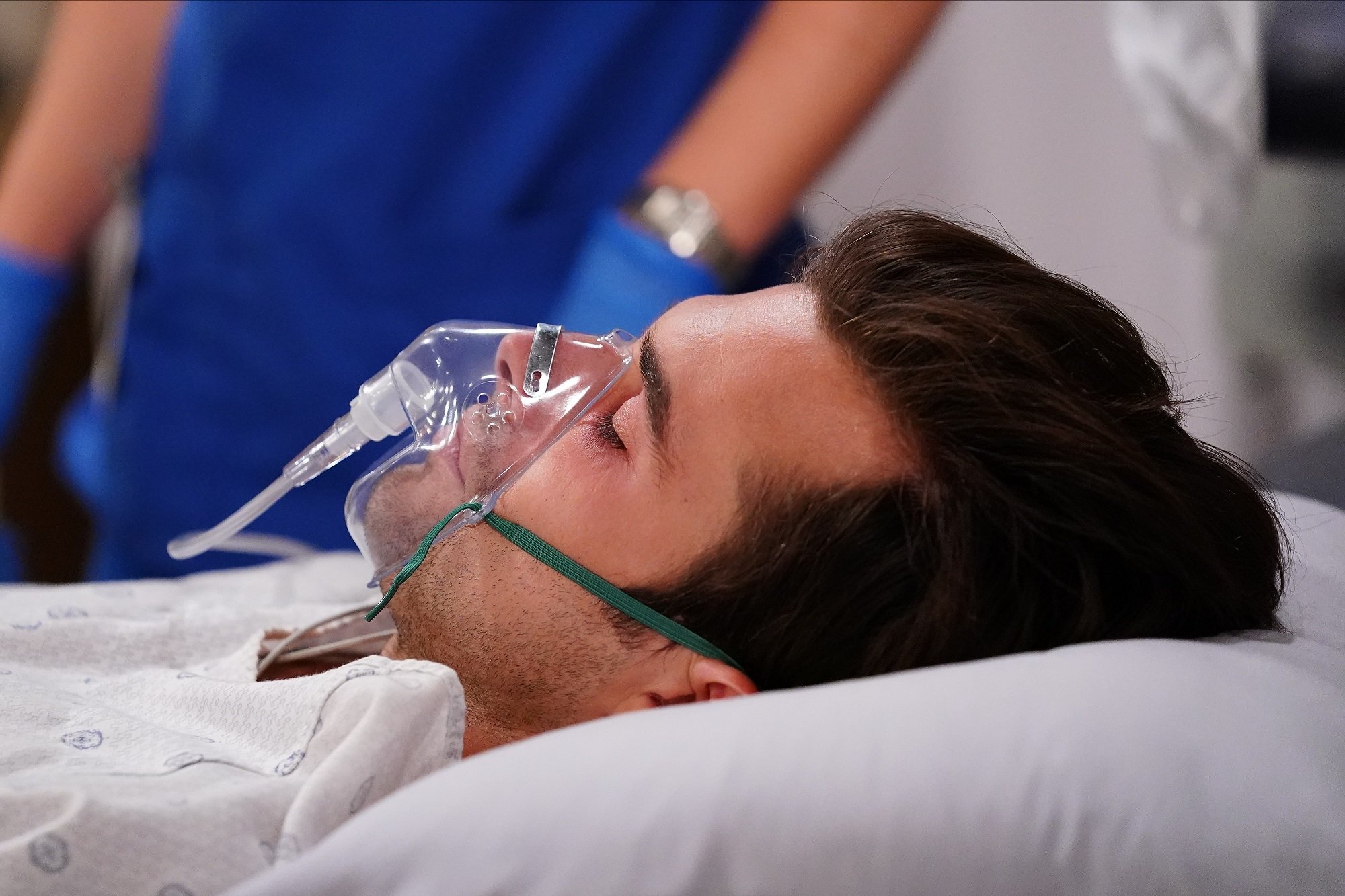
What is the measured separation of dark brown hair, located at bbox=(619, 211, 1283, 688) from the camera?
86 cm

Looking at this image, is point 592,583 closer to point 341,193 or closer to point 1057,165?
point 341,193

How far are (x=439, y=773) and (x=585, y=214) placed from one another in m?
0.96

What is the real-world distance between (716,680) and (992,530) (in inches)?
9.4

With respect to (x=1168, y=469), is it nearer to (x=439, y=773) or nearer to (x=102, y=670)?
(x=439, y=773)

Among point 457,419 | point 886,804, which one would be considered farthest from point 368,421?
point 886,804

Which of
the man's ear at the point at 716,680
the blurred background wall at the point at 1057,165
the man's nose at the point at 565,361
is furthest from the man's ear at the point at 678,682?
the blurred background wall at the point at 1057,165

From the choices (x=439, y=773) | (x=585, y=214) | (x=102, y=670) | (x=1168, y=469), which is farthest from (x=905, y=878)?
(x=585, y=214)

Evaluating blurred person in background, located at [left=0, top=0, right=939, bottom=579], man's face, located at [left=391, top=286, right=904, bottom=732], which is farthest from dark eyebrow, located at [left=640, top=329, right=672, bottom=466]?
blurred person in background, located at [left=0, top=0, right=939, bottom=579]

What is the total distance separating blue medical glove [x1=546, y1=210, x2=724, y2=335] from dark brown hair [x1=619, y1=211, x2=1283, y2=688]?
39 cm

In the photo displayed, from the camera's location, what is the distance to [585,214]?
4.95 ft

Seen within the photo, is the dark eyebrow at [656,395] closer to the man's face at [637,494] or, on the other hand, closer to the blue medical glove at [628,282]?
the man's face at [637,494]

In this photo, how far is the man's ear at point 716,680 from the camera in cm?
88

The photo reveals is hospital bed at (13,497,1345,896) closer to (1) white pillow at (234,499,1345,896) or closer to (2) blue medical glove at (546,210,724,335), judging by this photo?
(1) white pillow at (234,499,1345,896)

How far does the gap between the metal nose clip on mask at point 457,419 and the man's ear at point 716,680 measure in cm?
22
